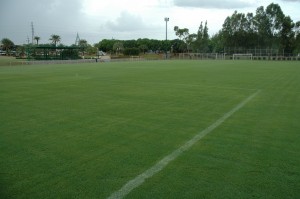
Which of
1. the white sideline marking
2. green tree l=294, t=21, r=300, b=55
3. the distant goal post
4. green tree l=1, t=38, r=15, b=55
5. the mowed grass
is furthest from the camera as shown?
green tree l=1, t=38, r=15, b=55

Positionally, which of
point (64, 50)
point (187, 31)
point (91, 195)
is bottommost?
point (91, 195)

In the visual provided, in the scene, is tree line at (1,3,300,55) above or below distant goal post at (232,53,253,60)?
above

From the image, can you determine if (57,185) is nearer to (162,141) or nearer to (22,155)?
(22,155)

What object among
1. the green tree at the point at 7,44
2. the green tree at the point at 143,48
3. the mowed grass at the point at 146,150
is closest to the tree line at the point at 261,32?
the green tree at the point at 143,48

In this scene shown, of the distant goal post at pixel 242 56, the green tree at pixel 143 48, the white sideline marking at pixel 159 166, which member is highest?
the green tree at pixel 143 48

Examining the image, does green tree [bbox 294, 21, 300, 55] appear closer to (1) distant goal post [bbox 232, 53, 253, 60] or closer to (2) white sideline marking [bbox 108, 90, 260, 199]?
(1) distant goal post [bbox 232, 53, 253, 60]

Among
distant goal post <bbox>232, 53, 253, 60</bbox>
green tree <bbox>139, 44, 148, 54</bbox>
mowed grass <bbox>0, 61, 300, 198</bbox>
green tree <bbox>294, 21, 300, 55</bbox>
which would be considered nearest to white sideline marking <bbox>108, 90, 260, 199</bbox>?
mowed grass <bbox>0, 61, 300, 198</bbox>

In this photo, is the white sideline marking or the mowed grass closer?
the white sideline marking


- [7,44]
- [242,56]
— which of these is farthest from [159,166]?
[7,44]

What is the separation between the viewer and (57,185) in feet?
13.1

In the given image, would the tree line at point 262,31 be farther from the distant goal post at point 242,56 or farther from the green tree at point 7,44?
the green tree at point 7,44

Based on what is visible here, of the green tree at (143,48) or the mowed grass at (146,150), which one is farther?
the green tree at (143,48)

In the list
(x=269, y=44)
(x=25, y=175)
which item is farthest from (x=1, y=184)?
(x=269, y=44)

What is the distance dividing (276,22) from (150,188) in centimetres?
9616
